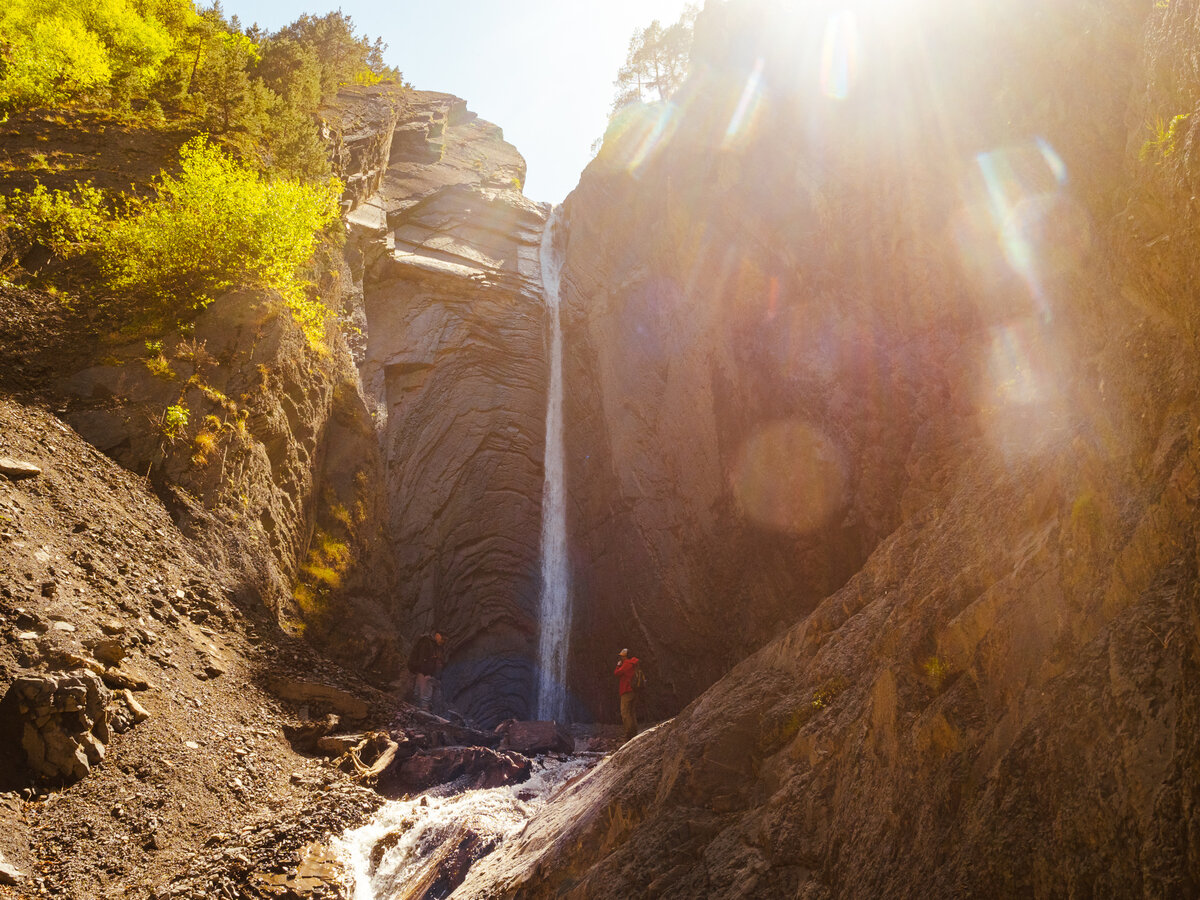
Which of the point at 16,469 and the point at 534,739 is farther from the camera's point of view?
the point at 534,739

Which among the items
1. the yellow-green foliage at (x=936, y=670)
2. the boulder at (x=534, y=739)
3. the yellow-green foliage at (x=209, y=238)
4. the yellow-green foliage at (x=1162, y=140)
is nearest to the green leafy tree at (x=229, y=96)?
the yellow-green foliage at (x=209, y=238)

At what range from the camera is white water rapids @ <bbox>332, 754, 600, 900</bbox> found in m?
9.75

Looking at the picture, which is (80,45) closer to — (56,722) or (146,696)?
(146,696)

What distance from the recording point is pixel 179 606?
1246 centimetres

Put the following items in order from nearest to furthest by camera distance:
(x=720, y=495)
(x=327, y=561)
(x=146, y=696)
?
1. (x=146, y=696)
2. (x=327, y=561)
3. (x=720, y=495)

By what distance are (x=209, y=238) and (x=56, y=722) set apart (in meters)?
12.3

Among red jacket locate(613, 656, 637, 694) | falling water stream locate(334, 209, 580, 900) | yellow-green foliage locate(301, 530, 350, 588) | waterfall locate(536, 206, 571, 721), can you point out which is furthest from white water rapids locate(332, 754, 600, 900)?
waterfall locate(536, 206, 571, 721)

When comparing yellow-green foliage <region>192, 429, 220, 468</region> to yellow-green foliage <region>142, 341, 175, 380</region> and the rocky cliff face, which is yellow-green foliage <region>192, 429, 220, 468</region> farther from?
the rocky cliff face

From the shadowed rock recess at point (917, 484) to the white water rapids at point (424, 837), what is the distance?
4.13 feet

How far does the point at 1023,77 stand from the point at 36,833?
Result: 59.8 feet

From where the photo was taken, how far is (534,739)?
58.3 ft

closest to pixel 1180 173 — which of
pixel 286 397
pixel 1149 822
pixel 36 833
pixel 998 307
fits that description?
pixel 1149 822

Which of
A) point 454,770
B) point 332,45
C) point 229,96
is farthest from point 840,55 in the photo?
point 332,45

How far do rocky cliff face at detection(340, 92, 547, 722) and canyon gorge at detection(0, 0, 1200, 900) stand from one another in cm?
16
